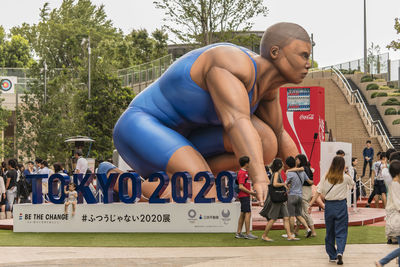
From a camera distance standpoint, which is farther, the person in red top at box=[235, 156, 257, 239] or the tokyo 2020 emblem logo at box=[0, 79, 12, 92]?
the tokyo 2020 emblem logo at box=[0, 79, 12, 92]

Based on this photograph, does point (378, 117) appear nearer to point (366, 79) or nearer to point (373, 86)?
point (373, 86)

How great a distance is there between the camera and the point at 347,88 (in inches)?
1506

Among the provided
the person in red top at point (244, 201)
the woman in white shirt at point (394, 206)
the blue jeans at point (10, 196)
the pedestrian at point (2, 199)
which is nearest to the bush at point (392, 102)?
the pedestrian at point (2, 199)

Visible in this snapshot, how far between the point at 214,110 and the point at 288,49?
144 cm

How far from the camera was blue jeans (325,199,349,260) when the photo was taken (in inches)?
342

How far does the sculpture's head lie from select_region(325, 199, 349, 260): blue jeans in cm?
293

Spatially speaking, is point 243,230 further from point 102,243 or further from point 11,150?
point 11,150

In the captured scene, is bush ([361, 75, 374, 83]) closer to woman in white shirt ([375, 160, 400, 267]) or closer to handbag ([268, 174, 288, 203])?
handbag ([268, 174, 288, 203])

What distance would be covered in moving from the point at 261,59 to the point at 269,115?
43.6 inches

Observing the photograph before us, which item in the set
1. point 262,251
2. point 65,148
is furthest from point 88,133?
point 262,251

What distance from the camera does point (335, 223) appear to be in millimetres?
8742

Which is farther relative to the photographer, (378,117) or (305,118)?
(378,117)

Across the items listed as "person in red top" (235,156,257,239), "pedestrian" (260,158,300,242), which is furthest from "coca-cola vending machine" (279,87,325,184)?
"pedestrian" (260,158,300,242)

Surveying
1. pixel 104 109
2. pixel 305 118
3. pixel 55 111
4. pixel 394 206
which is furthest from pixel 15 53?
pixel 394 206
